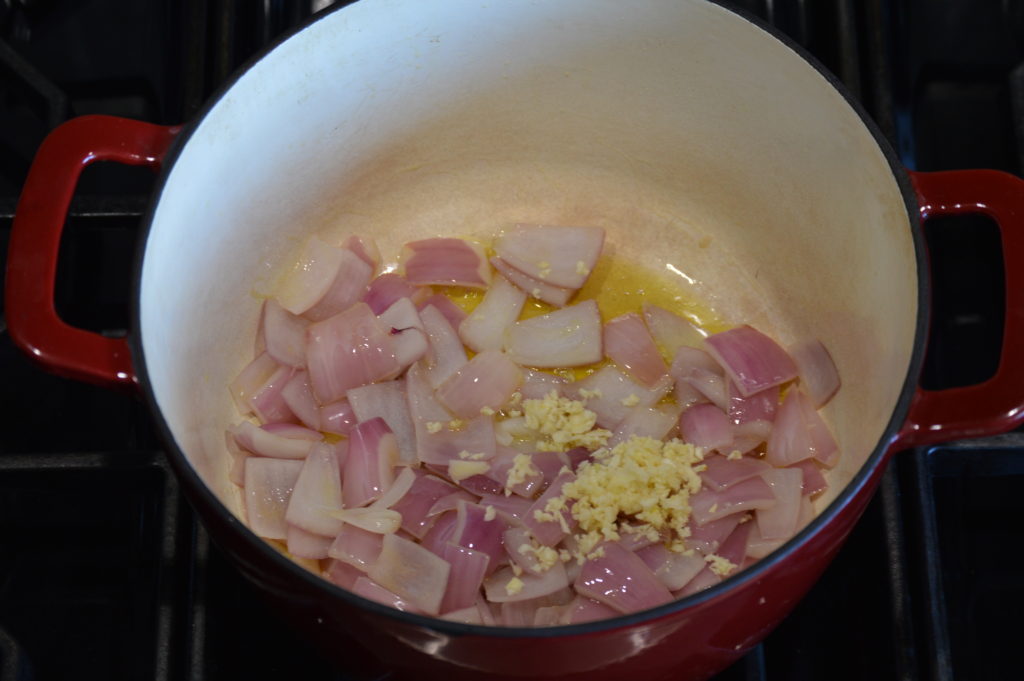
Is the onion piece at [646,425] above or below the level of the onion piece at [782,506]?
above

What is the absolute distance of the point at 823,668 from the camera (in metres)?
0.93

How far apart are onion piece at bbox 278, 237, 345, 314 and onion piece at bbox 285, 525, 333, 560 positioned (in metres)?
0.26

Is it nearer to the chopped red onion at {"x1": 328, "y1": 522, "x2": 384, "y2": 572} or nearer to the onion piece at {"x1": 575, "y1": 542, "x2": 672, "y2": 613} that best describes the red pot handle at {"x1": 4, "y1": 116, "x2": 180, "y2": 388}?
the chopped red onion at {"x1": 328, "y1": 522, "x2": 384, "y2": 572}

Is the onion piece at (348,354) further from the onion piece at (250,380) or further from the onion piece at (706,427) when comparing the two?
the onion piece at (706,427)

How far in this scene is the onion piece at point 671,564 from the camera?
917 mm

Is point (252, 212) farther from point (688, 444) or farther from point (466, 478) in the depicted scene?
point (688, 444)

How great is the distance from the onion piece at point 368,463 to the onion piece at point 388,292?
16cm

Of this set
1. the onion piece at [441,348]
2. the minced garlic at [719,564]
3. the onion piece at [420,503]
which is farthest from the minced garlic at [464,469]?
the minced garlic at [719,564]

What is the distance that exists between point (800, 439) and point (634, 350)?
0.63 feet

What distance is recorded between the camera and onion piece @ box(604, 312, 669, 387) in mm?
1084

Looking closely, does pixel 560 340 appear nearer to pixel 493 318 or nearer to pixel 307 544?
pixel 493 318

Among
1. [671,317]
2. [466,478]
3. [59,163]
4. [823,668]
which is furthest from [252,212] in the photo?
[823,668]

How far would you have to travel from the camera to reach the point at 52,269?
815 millimetres

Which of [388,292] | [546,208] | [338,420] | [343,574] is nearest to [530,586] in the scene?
[343,574]
